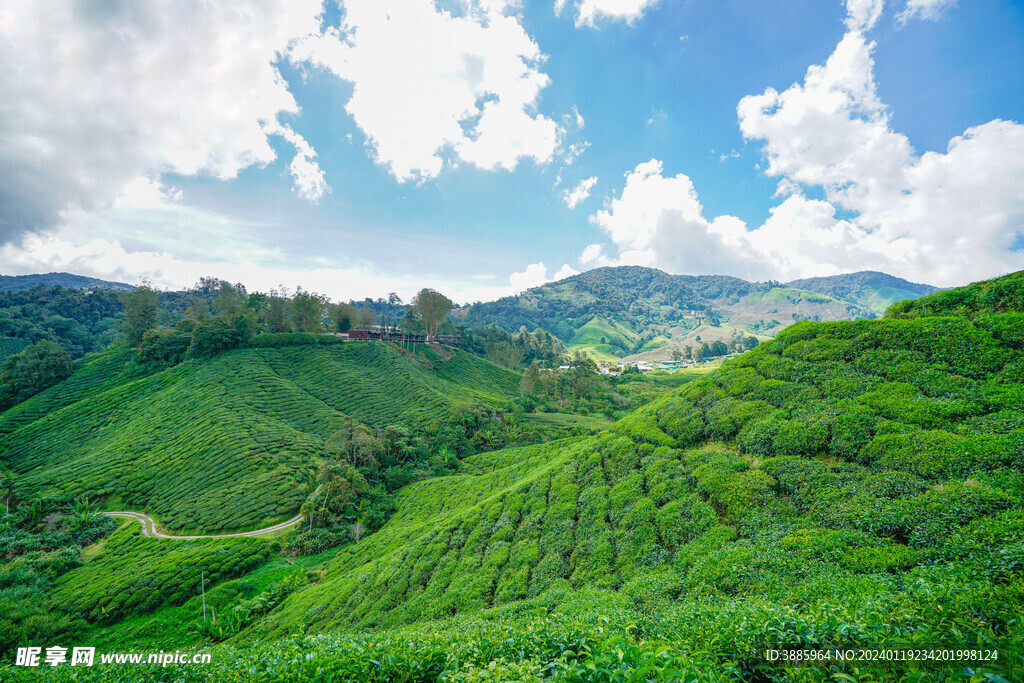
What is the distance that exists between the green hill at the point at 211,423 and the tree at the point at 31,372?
285 centimetres

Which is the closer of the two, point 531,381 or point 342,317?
point 531,381

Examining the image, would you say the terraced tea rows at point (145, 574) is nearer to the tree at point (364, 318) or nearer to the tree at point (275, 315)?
the tree at point (275, 315)

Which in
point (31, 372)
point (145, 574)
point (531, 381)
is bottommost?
point (145, 574)

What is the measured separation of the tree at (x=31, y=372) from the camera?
63.1m

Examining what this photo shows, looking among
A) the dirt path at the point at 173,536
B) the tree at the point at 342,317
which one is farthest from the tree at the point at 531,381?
the tree at the point at 342,317

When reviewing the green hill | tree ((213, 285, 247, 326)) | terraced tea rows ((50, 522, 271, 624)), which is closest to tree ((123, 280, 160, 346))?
the green hill

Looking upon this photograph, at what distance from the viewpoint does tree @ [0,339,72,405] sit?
63.1 metres

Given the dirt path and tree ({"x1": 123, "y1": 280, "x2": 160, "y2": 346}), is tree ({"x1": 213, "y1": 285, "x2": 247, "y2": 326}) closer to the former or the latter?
tree ({"x1": 123, "y1": 280, "x2": 160, "y2": 346})

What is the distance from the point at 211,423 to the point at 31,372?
155ft

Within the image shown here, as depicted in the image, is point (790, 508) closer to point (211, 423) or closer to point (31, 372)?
point (211, 423)

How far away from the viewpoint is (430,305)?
9569 centimetres

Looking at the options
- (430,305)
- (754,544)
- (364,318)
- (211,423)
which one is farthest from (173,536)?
(364,318)

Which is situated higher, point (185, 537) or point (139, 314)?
point (139, 314)

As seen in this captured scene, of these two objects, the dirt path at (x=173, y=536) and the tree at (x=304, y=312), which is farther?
the tree at (x=304, y=312)
